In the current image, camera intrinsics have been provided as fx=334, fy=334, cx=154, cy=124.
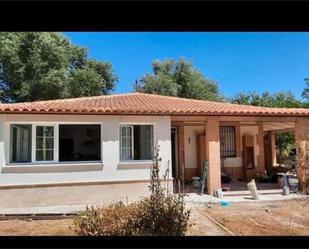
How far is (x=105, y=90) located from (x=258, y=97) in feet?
58.3

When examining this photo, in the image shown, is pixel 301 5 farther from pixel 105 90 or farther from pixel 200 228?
pixel 105 90

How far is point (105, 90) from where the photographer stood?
115 ft


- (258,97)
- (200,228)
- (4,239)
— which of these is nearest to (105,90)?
(258,97)

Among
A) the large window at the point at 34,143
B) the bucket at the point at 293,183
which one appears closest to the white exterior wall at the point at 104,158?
the large window at the point at 34,143

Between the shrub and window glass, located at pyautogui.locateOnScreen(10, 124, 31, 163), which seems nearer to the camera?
the shrub

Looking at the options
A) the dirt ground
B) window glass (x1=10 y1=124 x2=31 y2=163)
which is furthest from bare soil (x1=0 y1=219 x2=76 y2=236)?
window glass (x1=10 y1=124 x2=31 y2=163)

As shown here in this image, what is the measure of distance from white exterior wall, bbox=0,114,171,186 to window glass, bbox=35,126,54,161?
449 millimetres

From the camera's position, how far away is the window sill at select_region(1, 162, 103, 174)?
12.5m

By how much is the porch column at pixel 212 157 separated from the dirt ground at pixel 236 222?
1.84 meters

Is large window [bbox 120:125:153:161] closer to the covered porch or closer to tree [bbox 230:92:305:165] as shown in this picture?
the covered porch

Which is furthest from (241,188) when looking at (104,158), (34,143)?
(34,143)

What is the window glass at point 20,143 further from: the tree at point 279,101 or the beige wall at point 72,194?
the tree at point 279,101

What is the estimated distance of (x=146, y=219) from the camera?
8016 mm

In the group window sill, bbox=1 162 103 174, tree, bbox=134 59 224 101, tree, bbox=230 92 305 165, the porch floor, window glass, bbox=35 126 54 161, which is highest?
tree, bbox=134 59 224 101
